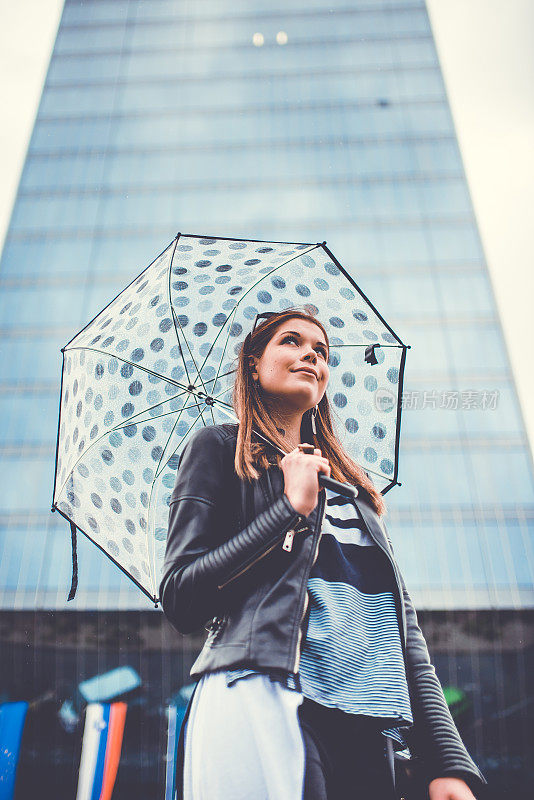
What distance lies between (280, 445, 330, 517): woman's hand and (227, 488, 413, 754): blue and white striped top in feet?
0.67

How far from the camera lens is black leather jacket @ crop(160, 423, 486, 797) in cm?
102

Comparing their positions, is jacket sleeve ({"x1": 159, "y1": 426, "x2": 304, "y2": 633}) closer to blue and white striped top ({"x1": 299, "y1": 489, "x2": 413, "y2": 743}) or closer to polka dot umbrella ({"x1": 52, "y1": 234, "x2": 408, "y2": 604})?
blue and white striped top ({"x1": 299, "y1": 489, "x2": 413, "y2": 743})

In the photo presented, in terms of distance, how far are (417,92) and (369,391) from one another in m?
28.0

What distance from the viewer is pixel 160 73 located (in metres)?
25.9

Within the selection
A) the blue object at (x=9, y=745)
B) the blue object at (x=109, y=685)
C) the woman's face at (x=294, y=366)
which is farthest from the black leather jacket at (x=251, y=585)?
the blue object at (x=109, y=685)

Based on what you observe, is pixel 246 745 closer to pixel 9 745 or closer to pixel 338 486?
pixel 338 486

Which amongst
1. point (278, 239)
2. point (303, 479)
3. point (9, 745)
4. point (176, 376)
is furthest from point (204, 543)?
point (278, 239)

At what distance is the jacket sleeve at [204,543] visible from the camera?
1.06 m

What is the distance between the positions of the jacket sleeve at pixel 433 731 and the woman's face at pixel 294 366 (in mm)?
747

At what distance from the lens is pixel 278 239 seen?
2047 cm

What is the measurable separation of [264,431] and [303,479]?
361 mm

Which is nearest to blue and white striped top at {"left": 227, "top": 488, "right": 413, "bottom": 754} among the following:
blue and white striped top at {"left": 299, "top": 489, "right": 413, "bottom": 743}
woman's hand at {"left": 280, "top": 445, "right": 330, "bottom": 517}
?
blue and white striped top at {"left": 299, "top": 489, "right": 413, "bottom": 743}

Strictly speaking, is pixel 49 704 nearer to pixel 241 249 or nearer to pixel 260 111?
pixel 241 249

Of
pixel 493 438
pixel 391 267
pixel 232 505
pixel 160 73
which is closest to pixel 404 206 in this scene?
pixel 391 267
